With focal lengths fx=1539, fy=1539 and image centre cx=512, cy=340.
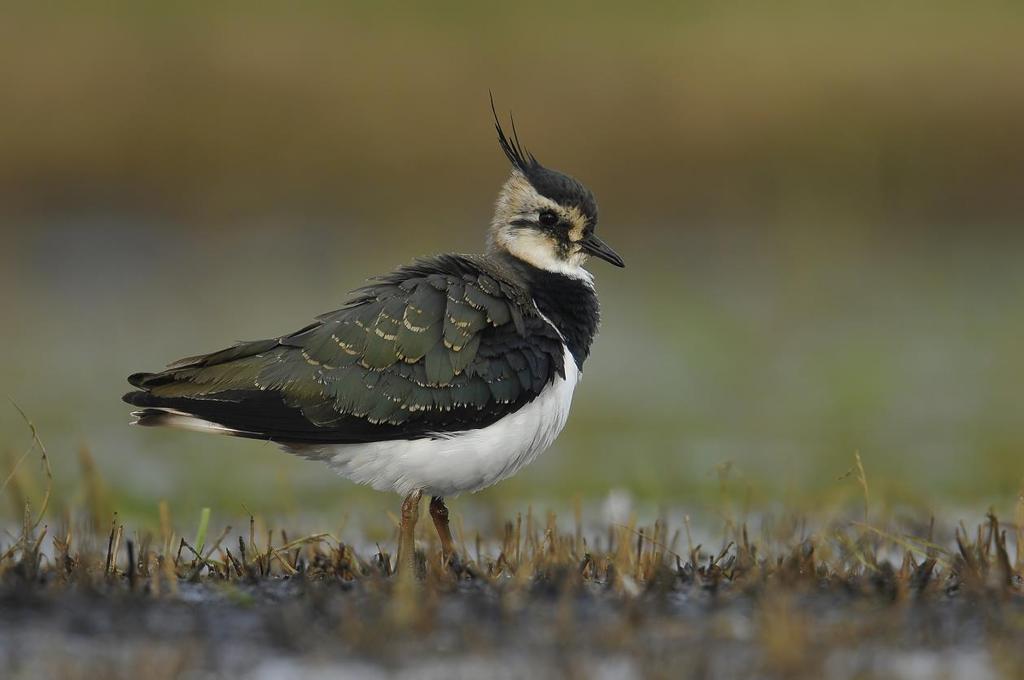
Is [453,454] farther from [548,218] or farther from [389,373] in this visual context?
[548,218]

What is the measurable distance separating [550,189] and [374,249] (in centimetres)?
987

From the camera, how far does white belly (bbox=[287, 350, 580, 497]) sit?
251 inches

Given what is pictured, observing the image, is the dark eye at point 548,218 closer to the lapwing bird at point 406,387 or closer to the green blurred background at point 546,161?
the lapwing bird at point 406,387

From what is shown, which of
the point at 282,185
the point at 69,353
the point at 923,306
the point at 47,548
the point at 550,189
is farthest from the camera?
the point at 282,185

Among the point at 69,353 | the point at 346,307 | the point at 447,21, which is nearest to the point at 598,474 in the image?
the point at 346,307

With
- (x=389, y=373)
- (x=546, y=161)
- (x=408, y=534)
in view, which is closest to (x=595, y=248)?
(x=389, y=373)

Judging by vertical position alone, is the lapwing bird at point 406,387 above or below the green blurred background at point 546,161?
below

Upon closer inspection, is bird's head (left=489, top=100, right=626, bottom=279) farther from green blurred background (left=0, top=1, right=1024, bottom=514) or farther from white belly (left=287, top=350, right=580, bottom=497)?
green blurred background (left=0, top=1, right=1024, bottom=514)

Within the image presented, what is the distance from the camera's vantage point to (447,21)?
2020 centimetres

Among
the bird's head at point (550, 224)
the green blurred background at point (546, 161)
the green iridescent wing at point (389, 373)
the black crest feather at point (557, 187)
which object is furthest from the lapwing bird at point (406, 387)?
the green blurred background at point (546, 161)

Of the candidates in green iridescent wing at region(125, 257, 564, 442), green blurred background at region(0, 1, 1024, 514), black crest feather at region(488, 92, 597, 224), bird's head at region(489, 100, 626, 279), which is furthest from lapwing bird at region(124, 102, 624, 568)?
green blurred background at region(0, 1, 1024, 514)

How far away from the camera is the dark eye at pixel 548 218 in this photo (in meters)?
7.46

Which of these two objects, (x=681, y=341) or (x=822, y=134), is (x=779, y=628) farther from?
(x=822, y=134)

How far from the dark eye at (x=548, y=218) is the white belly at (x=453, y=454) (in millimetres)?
1163
